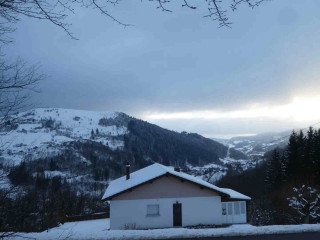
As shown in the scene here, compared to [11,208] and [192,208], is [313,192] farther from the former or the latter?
[11,208]

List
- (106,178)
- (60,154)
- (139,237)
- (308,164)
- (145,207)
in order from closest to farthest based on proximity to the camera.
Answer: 1. (139,237)
2. (145,207)
3. (308,164)
4. (106,178)
5. (60,154)

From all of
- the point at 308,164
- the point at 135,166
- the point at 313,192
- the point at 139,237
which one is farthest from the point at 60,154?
the point at 139,237

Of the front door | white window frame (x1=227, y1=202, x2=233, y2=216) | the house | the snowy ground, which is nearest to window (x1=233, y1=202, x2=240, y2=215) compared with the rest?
white window frame (x1=227, y1=202, x2=233, y2=216)

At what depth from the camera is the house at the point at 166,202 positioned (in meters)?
22.8

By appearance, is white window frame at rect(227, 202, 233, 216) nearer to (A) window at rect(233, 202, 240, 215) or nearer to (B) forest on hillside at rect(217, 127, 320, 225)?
(A) window at rect(233, 202, 240, 215)

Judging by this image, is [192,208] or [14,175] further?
[192,208]

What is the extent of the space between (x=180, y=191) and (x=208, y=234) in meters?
17.1

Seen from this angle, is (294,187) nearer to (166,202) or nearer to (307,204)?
(307,204)

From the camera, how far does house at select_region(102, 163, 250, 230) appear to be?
74.8 feet

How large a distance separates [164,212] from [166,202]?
2.23 feet

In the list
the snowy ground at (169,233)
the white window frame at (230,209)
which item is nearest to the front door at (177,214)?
the white window frame at (230,209)

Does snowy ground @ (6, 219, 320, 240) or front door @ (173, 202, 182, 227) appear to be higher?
snowy ground @ (6, 219, 320, 240)

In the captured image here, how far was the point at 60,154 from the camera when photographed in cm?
18638

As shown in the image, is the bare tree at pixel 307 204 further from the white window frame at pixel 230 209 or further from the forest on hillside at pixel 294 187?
the white window frame at pixel 230 209
